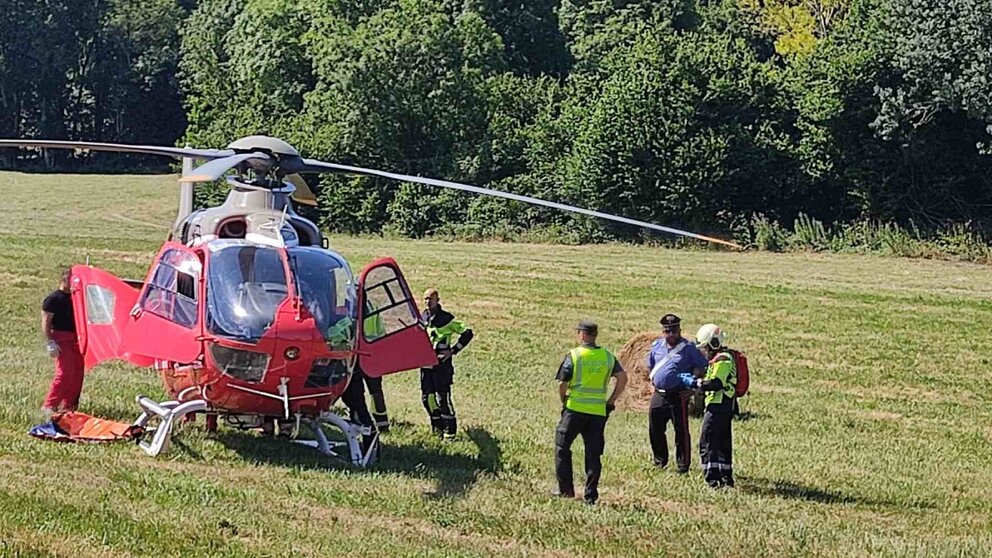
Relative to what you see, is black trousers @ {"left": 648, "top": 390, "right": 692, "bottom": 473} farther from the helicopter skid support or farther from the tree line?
the tree line

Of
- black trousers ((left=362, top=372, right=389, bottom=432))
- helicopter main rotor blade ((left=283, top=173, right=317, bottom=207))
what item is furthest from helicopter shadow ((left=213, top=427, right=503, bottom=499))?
helicopter main rotor blade ((left=283, top=173, right=317, bottom=207))

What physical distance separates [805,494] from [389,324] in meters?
4.26

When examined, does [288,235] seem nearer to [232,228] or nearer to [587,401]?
[232,228]

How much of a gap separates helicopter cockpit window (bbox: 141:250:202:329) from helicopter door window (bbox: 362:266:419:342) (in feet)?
5.37

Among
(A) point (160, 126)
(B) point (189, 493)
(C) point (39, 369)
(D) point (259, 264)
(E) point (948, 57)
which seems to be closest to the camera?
(B) point (189, 493)

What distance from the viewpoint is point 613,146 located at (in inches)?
1588

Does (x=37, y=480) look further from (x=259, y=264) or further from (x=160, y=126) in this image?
(x=160, y=126)

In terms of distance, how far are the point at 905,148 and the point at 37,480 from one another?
110 ft

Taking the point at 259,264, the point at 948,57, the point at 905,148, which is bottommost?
the point at 259,264

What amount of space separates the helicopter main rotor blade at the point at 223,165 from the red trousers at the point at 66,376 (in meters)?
2.03

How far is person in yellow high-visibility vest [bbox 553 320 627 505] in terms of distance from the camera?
10539 millimetres

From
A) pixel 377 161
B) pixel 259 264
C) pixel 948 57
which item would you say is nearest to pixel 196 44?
pixel 377 161

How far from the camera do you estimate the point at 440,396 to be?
46.0ft

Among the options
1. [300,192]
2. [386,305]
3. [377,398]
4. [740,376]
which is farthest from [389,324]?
[740,376]
